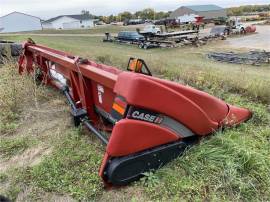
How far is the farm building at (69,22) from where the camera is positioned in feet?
263

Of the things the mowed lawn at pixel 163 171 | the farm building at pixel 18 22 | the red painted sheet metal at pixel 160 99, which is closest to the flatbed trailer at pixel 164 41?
the mowed lawn at pixel 163 171

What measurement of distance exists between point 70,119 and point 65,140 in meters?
0.66

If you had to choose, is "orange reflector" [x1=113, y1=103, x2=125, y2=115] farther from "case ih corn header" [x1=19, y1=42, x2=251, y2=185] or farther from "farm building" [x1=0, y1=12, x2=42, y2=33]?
"farm building" [x1=0, y1=12, x2=42, y2=33]

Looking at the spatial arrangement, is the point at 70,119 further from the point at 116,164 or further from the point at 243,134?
the point at 243,134

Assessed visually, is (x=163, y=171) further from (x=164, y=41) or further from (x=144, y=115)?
(x=164, y=41)

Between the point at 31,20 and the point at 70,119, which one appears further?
the point at 31,20

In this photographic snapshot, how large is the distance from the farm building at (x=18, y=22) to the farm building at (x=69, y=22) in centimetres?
752

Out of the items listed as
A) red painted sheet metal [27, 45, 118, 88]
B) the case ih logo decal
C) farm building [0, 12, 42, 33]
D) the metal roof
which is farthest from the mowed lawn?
the metal roof

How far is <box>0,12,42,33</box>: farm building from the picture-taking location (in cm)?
7044

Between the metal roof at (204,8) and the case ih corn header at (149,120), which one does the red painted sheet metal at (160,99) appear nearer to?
the case ih corn header at (149,120)

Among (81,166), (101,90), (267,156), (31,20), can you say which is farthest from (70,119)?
(31,20)

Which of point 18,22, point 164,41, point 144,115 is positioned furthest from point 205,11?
point 144,115

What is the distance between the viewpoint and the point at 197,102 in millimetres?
2734

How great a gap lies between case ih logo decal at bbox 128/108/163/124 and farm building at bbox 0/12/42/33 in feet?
238
